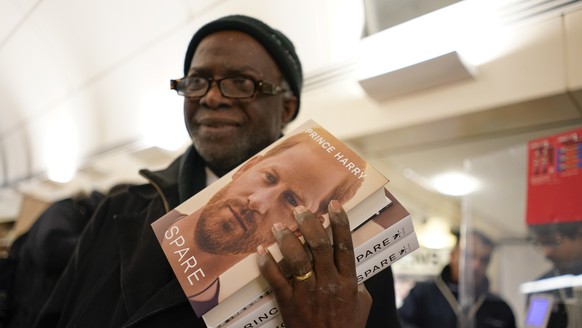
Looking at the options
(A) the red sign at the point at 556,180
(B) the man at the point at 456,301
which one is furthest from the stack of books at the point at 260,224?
(B) the man at the point at 456,301

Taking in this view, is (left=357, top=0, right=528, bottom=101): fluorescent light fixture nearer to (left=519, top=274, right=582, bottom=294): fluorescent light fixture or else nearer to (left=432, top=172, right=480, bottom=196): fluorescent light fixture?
(left=519, top=274, right=582, bottom=294): fluorescent light fixture

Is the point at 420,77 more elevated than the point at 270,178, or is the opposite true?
the point at 420,77

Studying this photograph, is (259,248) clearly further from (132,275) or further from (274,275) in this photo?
(132,275)

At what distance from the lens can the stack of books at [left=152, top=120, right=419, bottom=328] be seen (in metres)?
0.61

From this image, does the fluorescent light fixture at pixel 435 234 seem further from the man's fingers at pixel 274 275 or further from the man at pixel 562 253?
the man's fingers at pixel 274 275

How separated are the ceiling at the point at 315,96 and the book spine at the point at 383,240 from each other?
5.14 ft

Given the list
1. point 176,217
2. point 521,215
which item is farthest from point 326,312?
point 521,215

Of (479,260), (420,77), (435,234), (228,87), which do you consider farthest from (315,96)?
(435,234)

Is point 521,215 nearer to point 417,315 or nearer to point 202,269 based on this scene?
point 417,315

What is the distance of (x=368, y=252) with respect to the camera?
2.15 ft

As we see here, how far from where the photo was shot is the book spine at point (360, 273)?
2.06ft

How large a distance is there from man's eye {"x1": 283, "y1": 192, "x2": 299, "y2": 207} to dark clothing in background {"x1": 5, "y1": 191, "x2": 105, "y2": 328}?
0.83 m

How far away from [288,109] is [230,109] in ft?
0.97

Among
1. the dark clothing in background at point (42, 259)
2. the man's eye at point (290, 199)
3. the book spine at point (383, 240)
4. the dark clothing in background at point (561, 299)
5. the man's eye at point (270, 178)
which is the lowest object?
the dark clothing in background at point (561, 299)
